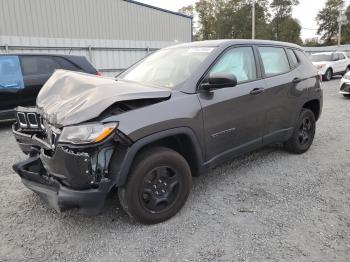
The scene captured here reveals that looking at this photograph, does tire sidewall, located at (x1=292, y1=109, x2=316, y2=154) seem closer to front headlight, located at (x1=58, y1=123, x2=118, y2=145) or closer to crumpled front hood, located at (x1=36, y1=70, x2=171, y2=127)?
crumpled front hood, located at (x1=36, y1=70, x2=171, y2=127)

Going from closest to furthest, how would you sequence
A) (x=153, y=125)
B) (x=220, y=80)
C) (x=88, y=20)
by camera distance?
(x=153, y=125), (x=220, y=80), (x=88, y=20)

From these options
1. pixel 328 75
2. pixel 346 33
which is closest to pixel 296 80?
pixel 328 75

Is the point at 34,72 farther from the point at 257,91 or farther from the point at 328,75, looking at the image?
the point at 328,75

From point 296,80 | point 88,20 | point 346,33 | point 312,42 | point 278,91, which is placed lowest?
point 278,91

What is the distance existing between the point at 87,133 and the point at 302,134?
141 inches

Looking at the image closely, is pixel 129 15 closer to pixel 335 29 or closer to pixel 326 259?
pixel 326 259

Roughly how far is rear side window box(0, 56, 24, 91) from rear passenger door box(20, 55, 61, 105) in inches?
4.3

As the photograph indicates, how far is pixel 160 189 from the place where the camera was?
2.94 meters

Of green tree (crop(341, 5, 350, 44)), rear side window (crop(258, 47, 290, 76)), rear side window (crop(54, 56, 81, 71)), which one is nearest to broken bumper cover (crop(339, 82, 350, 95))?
rear side window (crop(258, 47, 290, 76))

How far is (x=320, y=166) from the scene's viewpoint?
14.4 feet

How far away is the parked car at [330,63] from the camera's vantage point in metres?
17.0

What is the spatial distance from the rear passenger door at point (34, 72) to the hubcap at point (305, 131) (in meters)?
5.48

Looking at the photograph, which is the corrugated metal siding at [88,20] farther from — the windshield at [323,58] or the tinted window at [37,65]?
the windshield at [323,58]

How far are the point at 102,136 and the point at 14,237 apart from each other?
1.32 metres
